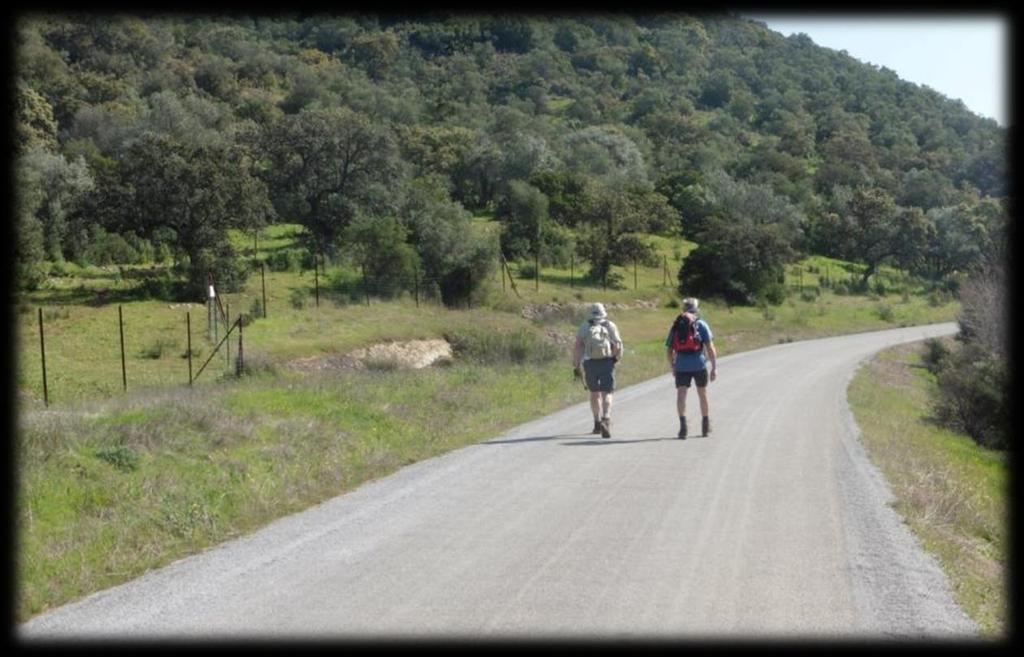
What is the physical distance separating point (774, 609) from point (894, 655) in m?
0.83

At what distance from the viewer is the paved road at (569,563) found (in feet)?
20.2

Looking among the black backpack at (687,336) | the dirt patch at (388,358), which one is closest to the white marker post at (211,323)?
the dirt patch at (388,358)

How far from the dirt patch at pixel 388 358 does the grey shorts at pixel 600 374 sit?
1390 cm

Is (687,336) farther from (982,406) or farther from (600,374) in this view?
(982,406)

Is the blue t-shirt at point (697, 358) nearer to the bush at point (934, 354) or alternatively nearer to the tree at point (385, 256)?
the bush at point (934, 354)

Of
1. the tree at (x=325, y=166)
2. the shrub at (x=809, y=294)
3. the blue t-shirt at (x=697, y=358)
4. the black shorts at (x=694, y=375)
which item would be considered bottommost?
the shrub at (x=809, y=294)

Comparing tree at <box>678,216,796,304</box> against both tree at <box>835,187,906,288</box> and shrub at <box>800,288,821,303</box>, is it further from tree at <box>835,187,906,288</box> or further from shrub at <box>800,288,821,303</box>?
tree at <box>835,187,906,288</box>

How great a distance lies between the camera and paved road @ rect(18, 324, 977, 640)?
616 centimetres

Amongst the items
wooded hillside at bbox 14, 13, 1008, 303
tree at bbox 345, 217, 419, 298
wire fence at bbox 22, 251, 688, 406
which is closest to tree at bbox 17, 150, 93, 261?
wooded hillside at bbox 14, 13, 1008, 303

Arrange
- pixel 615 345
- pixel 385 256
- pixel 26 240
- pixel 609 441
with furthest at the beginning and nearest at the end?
pixel 385 256, pixel 26 240, pixel 615 345, pixel 609 441

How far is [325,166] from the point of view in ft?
193

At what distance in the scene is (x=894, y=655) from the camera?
18.8ft

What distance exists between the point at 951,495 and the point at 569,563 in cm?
619

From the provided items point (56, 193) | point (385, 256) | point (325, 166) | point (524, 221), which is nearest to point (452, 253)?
point (385, 256)
